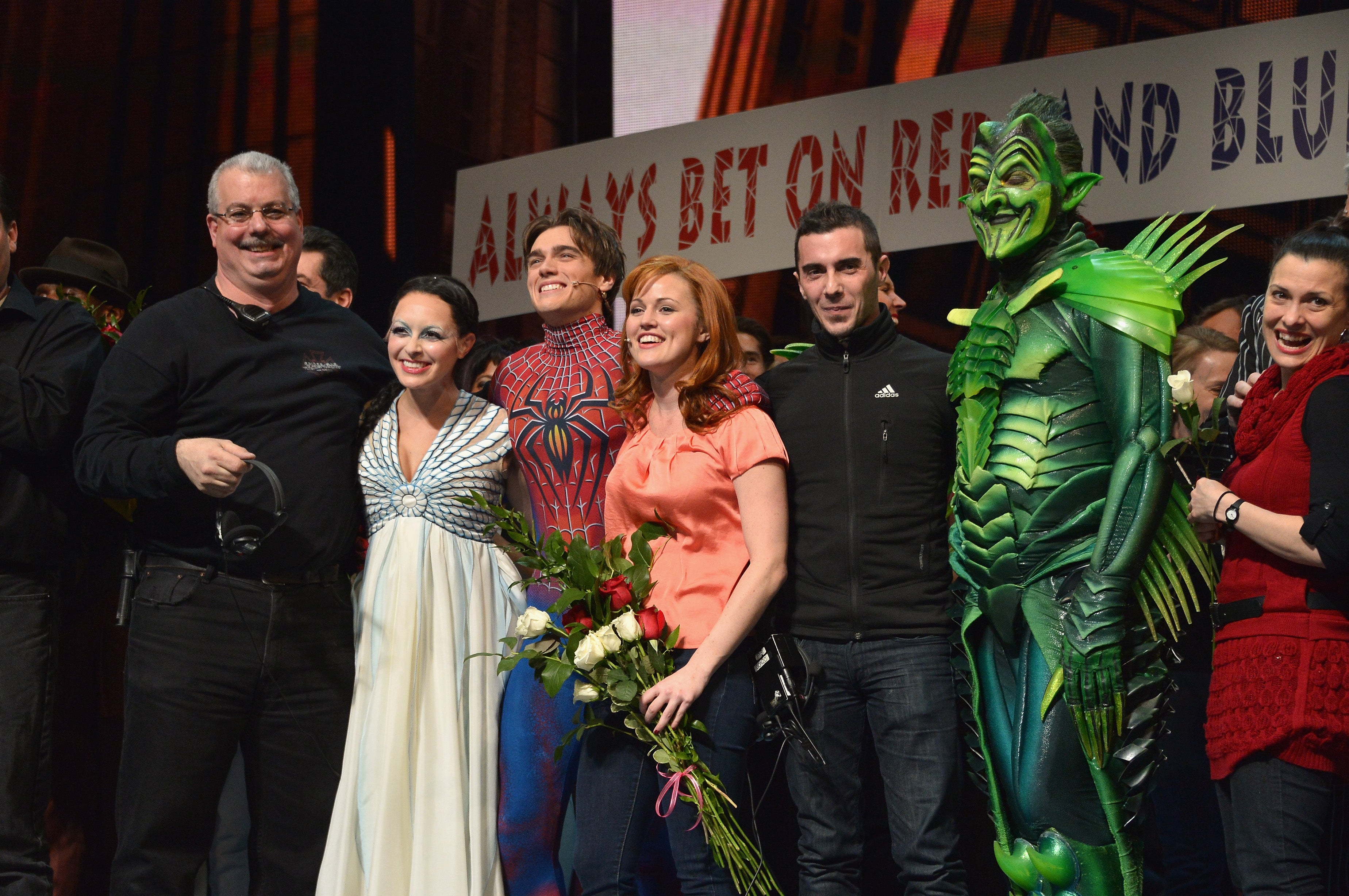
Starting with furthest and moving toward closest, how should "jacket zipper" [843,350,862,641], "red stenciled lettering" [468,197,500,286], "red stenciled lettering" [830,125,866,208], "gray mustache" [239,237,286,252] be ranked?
"red stenciled lettering" [468,197,500,286], "red stenciled lettering" [830,125,866,208], "gray mustache" [239,237,286,252], "jacket zipper" [843,350,862,641]

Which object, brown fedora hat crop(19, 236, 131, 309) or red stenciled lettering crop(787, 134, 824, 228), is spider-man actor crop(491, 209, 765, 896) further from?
red stenciled lettering crop(787, 134, 824, 228)

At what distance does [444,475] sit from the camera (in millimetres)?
3090

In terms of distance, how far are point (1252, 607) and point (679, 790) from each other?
1188 millimetres

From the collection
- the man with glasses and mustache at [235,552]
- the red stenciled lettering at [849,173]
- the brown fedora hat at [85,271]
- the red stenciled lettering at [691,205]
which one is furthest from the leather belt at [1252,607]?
the red stenciled lettering at [691,205]

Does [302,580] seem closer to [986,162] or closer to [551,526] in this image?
[551,526]

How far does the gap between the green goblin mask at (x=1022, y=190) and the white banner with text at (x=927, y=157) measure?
9.37 ft

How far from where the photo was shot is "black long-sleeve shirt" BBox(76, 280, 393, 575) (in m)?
2.95

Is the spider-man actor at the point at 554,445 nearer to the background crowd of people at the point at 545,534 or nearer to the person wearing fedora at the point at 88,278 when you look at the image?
the background crowd of people at the point at 545,534

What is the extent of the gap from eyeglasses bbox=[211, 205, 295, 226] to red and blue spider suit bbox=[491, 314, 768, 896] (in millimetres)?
675

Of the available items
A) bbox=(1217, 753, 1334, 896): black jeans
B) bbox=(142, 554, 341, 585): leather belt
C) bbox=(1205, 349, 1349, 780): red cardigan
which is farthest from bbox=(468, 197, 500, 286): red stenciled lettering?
bbox=(1217, 753, 1334, 896): black jeans

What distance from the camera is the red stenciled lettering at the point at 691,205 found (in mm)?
6426

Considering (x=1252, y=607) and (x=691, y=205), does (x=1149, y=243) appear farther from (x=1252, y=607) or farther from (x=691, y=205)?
(x=691, y=205)

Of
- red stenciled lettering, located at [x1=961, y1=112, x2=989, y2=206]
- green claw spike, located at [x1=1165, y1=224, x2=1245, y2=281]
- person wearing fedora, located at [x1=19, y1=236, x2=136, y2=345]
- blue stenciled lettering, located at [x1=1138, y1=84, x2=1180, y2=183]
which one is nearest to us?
green claw spike, located at [x1=1165, y1=224, x2=1245, y2=281]

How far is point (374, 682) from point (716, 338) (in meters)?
1.13
